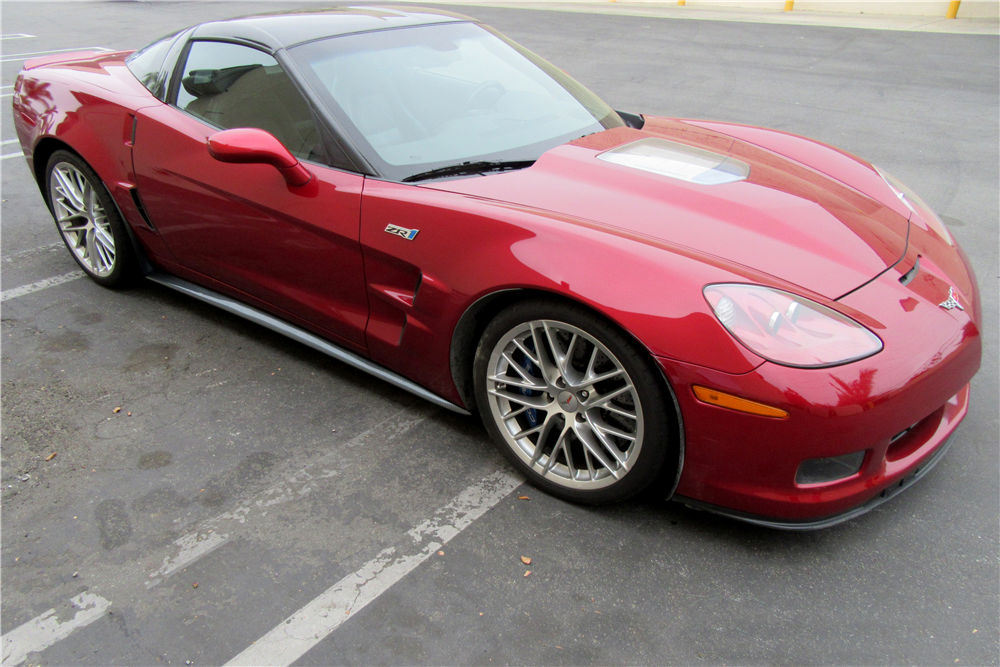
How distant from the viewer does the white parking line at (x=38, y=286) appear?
3939mm

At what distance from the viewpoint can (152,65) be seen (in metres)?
3.52

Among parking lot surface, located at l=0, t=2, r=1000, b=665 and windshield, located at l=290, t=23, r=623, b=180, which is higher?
windshield, located at l=290, t=23, r=623, b=180

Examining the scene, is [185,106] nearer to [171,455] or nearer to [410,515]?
[171,455]

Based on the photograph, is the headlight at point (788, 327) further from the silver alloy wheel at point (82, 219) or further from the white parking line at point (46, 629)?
the silver alloy wheel at point (82, 219)

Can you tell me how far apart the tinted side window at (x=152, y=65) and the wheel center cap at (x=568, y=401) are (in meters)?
2.35

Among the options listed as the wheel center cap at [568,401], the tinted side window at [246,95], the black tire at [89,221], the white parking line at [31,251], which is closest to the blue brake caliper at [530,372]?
the wheel center cap at [568,401]

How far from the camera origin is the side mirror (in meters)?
2.57

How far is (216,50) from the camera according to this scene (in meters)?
3.21

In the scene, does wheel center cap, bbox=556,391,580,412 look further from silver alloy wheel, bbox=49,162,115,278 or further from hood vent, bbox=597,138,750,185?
silver alloy wheel, bbox=49,162,115,278

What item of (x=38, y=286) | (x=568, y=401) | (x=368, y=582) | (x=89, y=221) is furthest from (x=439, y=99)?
(x=38, y=286)

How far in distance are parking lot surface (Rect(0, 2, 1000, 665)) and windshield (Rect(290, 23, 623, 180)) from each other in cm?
103

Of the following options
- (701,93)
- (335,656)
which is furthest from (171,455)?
(701,93)

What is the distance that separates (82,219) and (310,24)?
1.76 m

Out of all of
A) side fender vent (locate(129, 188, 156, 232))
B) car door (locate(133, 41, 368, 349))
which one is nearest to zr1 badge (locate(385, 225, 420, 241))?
car door (locate(133, 41, 368, 349))
